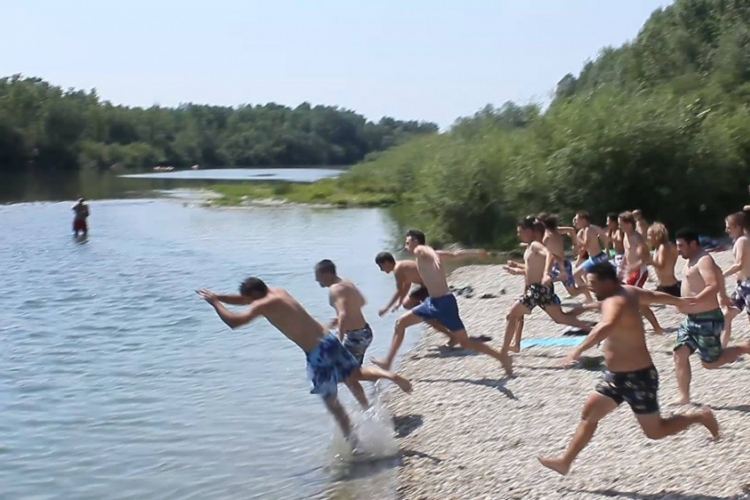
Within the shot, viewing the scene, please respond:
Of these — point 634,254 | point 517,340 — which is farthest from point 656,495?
point 634,254

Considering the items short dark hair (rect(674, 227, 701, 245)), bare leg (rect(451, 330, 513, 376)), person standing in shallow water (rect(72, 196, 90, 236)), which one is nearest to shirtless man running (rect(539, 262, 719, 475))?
short dark hair (rect(674, 227, 701, 245))

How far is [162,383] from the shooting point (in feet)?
46.8

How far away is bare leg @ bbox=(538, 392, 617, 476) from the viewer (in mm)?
7164

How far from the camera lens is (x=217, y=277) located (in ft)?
86.7

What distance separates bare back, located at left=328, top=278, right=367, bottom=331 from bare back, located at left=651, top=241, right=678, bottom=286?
3.57m

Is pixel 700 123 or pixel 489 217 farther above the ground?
pixel 700 123

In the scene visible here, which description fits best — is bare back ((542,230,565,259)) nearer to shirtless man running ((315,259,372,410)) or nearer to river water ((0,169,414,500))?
river water ((0,169,414,500))

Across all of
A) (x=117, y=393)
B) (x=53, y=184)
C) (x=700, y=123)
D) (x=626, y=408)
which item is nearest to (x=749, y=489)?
(x=626, y=408)

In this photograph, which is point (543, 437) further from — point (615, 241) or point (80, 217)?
point (80, 217)

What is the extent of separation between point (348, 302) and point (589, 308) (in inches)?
201

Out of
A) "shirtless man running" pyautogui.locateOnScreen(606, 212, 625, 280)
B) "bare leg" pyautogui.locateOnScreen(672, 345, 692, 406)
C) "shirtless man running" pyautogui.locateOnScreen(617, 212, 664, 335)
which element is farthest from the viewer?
"shirtless man running" pyautogui.locateOnScreen(606, 212, 625, 280)

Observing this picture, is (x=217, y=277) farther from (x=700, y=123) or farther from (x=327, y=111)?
(x=327, y=111)

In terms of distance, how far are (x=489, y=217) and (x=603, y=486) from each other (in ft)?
74.6

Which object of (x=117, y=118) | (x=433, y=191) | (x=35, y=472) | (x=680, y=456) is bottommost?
(x=35, y=472)
